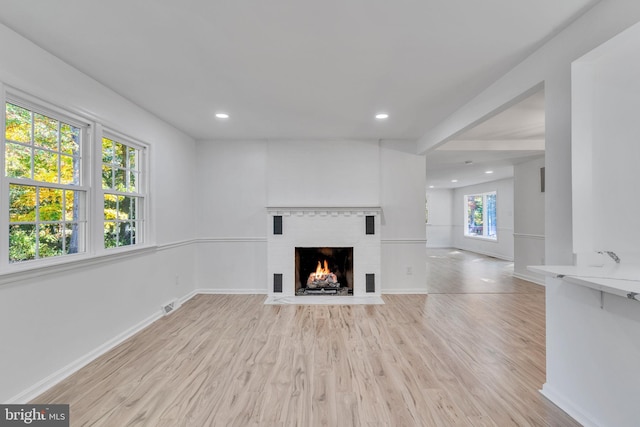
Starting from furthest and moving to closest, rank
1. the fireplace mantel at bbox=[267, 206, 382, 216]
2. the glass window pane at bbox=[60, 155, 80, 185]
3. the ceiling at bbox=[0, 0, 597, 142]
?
the fireplace mantel at bbox=[267, 206, 382, 216]
the glass window pane at bbox=[60, 155, 80, 185]
the ceiling at bbox=[0, 0, 597, 142]

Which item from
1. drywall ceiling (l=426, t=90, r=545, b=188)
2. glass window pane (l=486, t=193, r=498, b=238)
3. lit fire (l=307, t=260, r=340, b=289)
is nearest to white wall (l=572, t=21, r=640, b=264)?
drywall ceiling (l=426, t=90, r=545, b=188)

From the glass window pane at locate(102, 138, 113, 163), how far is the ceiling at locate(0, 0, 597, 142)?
20.1 inches

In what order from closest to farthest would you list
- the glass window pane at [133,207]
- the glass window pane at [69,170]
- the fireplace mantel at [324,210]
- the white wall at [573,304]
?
the white wall at [573,304]
the glass window pane at [69,170]
the glass window pane at [133,207]
the fireplace mantel at [324,210]

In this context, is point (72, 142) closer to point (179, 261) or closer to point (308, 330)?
point (179, 261)

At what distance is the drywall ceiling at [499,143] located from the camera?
3.45 meters

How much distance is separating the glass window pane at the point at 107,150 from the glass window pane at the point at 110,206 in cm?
36

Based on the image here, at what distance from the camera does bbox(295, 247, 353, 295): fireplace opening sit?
4574 millimetres

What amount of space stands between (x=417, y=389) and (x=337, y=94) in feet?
8.74

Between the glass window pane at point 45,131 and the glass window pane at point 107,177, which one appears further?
the glass window pane at point 107,177

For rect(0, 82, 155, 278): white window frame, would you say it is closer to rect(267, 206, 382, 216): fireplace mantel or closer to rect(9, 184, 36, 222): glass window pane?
rect(9, 184, 36, 222): glass window pane

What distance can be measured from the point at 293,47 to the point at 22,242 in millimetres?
2384

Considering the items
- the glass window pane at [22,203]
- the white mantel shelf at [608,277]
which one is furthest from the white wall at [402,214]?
the glass window pane at [22,203]

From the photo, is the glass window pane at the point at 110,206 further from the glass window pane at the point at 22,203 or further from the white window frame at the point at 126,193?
the glass window pane at the point at 22,203

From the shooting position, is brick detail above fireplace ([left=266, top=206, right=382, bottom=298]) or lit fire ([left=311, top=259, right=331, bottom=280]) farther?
lit fire ([left=311, top=259, right=331, bottom=280])
